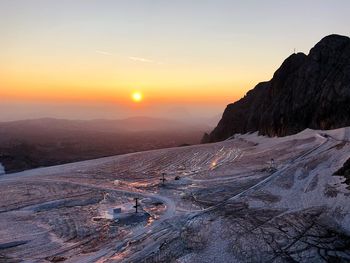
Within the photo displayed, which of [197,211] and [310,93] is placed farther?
[310,93]

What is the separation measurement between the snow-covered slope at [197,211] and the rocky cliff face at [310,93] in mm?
3585

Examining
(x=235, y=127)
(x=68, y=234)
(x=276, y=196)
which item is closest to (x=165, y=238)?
(x=68, y=234)

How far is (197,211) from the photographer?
Answer: 1359 inches

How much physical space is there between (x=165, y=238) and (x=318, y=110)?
38.5 metres

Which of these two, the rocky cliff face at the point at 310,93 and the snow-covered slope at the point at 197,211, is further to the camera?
the rocky cliff face at the point at 310,93

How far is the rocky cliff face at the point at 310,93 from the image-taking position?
56.1m

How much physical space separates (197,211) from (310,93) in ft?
120

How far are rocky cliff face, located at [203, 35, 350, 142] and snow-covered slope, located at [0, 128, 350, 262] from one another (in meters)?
3.59

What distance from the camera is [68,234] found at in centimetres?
3097

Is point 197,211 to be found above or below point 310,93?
below

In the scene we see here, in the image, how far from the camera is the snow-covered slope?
84.7 feet

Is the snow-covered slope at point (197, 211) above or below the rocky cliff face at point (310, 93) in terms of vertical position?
below

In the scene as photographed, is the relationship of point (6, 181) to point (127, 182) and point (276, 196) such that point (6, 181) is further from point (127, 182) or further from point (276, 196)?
point (276, 196)

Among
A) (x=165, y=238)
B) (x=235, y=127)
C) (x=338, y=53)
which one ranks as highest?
(x=338, y=53)
